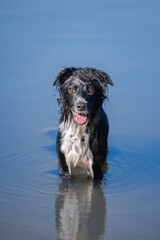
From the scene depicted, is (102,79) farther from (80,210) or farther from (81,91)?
(80,210)

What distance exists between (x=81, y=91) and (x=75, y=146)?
2.37 ft

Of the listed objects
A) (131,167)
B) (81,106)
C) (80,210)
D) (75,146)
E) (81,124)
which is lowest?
(80,210)

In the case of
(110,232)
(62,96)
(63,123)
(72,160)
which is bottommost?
(110,232)

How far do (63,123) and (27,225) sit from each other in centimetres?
169

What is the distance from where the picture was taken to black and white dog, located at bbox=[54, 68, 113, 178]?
507 centimetres

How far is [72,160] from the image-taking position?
17.6 ft

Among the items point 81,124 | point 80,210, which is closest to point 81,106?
point 81,124

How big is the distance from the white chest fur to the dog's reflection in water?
21 centimetres

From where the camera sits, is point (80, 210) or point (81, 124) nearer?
point (80, 210)

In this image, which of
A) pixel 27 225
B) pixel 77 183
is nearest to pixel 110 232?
pixel 27 225

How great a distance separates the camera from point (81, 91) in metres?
5.02

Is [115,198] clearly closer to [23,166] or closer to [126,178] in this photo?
[126,178]

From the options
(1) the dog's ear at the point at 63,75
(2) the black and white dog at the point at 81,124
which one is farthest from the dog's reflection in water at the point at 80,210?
(1) the dog's ear at the point at 63,75

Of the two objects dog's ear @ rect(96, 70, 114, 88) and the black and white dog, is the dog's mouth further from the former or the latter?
dog's ear @ rect(96, 70, 114, 88)
